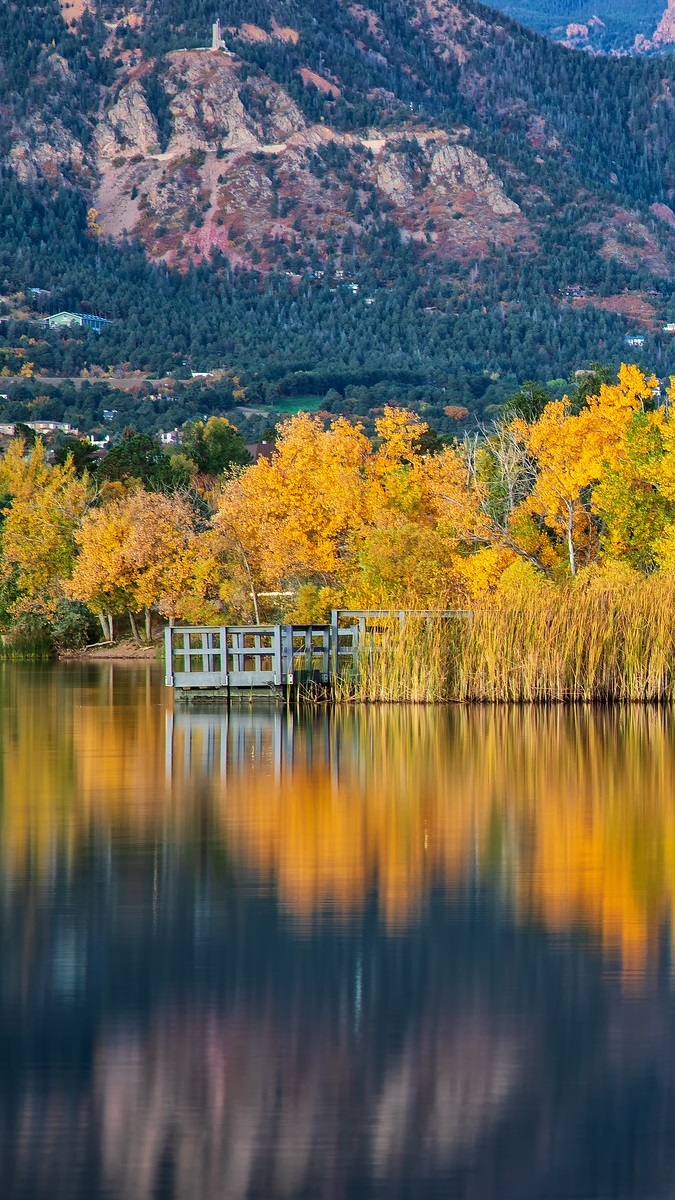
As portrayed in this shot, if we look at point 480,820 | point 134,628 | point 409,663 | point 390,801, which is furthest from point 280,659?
point 134,628

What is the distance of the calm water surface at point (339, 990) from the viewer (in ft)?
29.2

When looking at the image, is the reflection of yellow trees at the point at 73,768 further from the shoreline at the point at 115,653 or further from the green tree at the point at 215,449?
the green tree at the point at 215,449

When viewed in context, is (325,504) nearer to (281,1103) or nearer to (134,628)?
(134,628)

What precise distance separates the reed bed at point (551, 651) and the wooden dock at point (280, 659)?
2202 millimetres

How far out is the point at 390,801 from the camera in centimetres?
2142

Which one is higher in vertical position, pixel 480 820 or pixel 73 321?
pixel 73 321

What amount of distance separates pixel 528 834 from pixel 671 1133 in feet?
31.2

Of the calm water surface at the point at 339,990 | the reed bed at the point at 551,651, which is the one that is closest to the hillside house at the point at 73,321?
the reed bed at the point at 551,651

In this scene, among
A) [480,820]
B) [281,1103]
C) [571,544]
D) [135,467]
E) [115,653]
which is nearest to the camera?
[281,1103]

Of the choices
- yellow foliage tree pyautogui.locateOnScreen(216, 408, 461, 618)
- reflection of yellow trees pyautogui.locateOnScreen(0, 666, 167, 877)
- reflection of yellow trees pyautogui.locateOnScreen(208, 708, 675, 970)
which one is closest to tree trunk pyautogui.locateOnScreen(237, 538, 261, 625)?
yellow foliage tree pyautogui.locateOnScreen(216, 408, 461, 618)

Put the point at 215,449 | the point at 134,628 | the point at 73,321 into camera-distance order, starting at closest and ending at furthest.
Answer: the point at 134,628 → the point at 215,449 → the point at 73,321

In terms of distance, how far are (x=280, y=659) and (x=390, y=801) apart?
18.0 m

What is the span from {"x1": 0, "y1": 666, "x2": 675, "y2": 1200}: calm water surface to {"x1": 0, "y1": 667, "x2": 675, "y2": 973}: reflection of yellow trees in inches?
2.9

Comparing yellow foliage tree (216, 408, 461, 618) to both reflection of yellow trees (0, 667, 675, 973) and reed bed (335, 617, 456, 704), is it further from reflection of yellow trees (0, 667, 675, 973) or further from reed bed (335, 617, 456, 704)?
reflection of yellow trees (0, 667, 675, 973)
